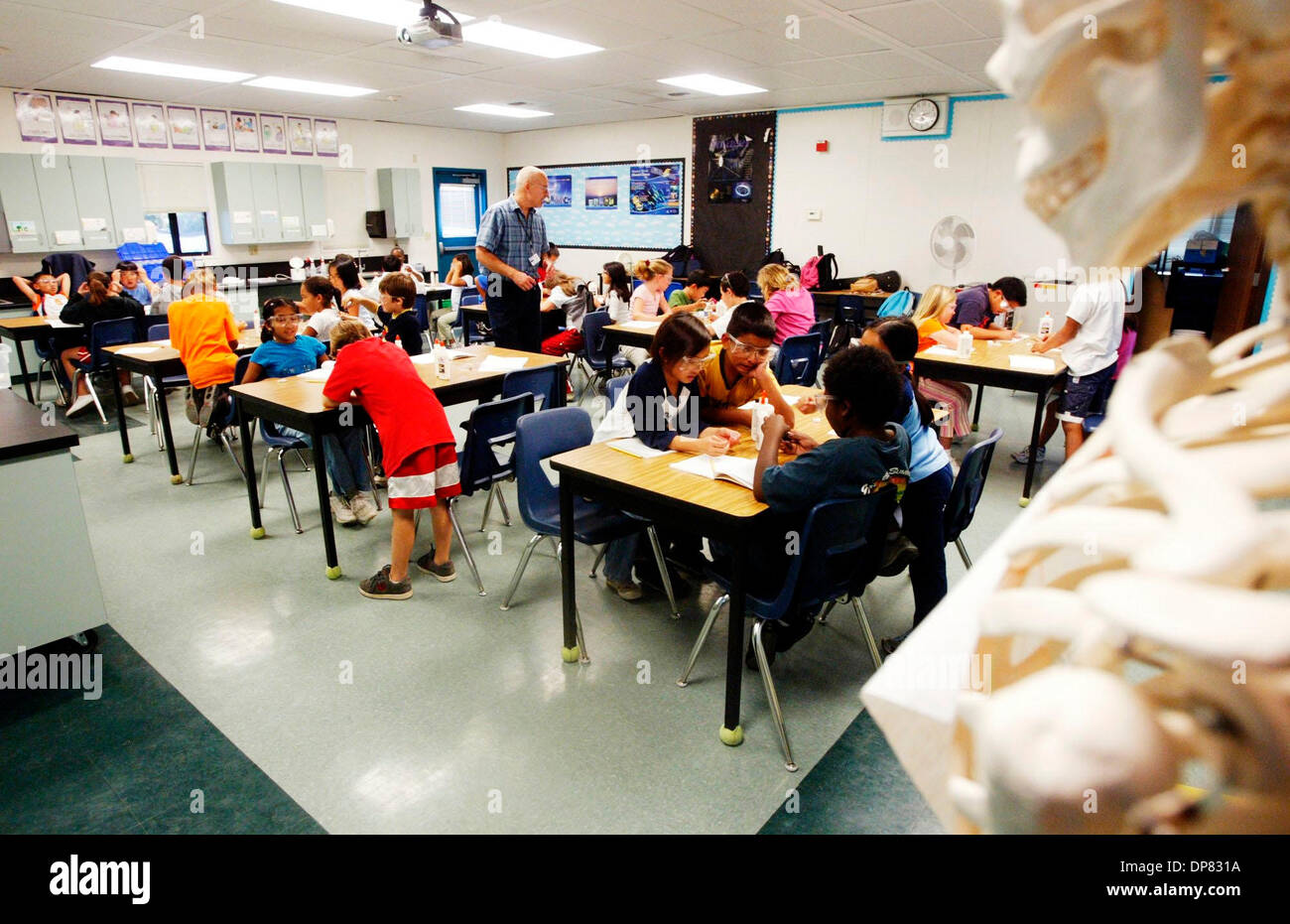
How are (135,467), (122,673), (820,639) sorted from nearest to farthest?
(122,673)
(820,639)
(135,467)

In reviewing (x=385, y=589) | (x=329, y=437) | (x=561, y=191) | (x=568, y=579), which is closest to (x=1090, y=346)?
(x=568, y=579)

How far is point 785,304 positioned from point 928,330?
106cm

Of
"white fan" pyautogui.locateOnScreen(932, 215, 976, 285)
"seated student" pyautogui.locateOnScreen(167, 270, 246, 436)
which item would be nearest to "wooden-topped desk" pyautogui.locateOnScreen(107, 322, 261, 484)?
"seated student" pyautogui.locateOnScreen(167, 270, 246, 436)

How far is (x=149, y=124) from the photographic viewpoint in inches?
337

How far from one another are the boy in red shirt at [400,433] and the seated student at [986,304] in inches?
147

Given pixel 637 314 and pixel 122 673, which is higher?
pixel 637 314

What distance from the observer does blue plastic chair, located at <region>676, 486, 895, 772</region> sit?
2119 mm

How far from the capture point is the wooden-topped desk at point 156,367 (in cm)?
449

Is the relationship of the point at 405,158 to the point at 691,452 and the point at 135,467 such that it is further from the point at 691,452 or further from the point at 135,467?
the point at 691,452

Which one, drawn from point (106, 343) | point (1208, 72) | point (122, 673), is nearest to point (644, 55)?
point (106, 343)

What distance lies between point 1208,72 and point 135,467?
18.3ft

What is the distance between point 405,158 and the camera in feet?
36.4

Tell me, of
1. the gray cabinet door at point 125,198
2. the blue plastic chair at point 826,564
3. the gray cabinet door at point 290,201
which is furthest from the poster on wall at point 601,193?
the blue plastic chair at point 826,564

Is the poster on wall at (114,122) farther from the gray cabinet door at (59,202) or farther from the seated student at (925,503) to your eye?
the seated student at (925,503)
